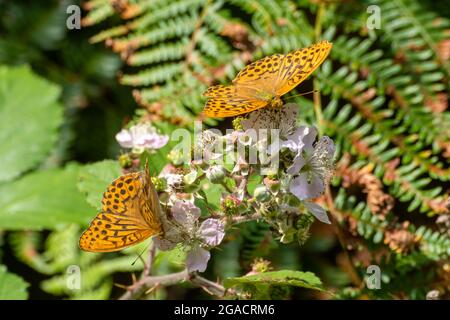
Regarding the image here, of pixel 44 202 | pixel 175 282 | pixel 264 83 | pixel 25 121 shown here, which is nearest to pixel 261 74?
pixel 264 83

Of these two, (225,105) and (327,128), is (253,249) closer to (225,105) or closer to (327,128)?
(327,128)

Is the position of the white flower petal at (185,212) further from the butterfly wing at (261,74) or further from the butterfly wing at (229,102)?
the butterfly wing at (261,74)

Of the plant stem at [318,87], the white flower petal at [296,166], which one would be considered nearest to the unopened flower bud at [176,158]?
the white flower petal at [296,166]

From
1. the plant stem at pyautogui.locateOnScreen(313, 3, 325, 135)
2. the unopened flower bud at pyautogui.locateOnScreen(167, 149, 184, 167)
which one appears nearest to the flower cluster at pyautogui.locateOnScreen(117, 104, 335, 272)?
the unopened flower bud at pyautogui.locateOnScreen(167, 149, 184, 167)

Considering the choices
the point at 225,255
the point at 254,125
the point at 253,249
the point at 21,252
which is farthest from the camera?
the point at 21,252

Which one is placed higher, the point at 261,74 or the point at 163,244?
the point at 261,74

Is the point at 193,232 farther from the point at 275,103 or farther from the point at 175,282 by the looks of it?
the point at 275,103
